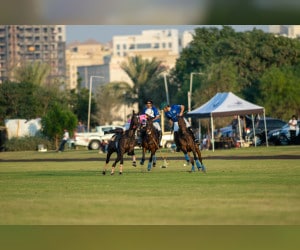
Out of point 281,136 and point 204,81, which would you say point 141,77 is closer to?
point 204,81

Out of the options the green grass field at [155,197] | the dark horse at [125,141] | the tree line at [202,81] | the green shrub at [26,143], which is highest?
the tree line at [202,81]

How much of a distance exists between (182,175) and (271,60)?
221ft

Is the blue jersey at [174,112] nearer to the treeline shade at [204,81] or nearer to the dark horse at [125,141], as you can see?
the dark horse at [125,141]

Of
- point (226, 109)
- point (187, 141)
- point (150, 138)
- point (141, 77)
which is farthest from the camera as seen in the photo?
point (141, 77)

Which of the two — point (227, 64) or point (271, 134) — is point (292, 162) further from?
point (227, 64)

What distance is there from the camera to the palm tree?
105m

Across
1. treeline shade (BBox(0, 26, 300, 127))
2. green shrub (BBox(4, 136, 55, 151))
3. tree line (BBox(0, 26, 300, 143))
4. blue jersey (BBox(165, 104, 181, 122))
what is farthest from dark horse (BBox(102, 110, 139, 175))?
treeline shade (BBox(0, 26, 300, 127))

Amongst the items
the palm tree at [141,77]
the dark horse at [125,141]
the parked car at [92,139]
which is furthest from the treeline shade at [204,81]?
the dark horse at [125,141]

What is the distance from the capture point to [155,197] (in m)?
23.1

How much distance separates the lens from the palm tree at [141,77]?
105 m

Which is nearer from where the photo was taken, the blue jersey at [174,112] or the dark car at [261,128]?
the blue jersey at [174,112]

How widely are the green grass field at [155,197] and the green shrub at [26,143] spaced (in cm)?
4034

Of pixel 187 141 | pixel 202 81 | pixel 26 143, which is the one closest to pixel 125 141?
pixel 187 141

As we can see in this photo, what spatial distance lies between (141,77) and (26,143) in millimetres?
31687
